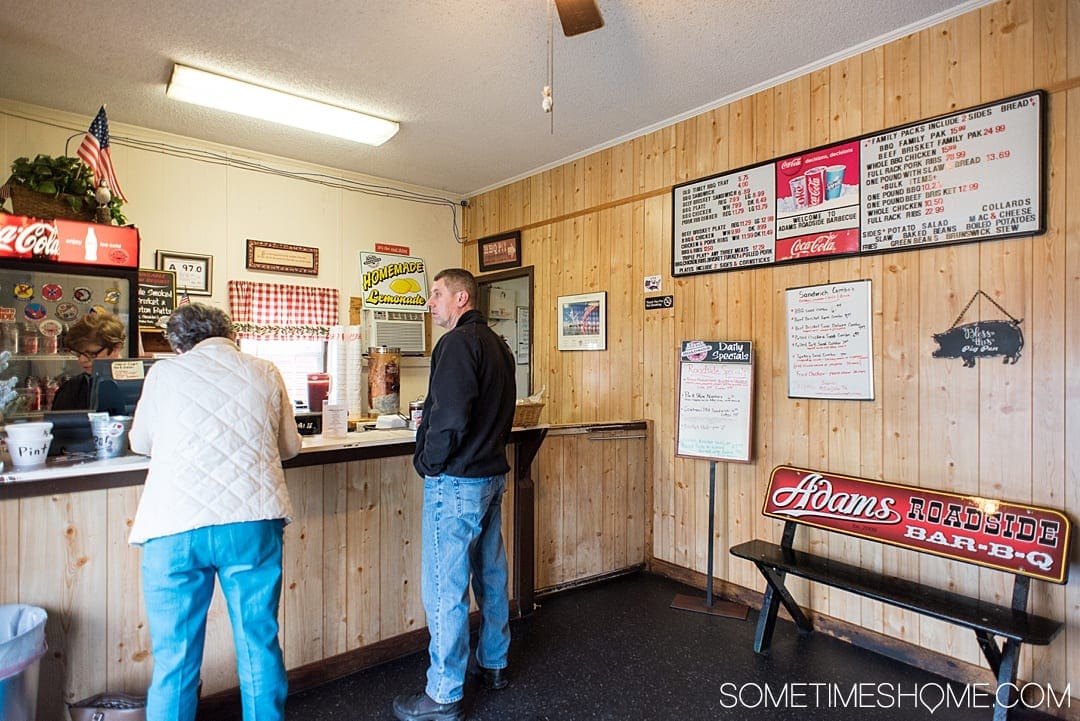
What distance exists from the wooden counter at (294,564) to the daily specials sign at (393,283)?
279cm

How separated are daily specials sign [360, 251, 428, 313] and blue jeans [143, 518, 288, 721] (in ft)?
12.0

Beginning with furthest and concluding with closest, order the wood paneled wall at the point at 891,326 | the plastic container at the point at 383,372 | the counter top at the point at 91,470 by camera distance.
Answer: the plastic container at the point at 383,372
the wood paneled wall at the point at 891,326
the counter top at the point at 91,470

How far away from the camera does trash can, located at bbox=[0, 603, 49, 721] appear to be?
1.75 meters

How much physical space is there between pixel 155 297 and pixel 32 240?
134 cm

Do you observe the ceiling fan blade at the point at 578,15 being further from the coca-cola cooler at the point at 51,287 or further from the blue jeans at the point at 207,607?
the coca-cola cooler at the point at 51,287

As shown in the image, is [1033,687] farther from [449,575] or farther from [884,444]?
[449,575]

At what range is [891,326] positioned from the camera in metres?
2.96

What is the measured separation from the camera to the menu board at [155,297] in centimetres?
425

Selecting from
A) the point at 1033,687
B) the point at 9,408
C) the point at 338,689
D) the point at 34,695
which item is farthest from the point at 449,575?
the point at 1033,687

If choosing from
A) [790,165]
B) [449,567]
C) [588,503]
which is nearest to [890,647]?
[588,503]

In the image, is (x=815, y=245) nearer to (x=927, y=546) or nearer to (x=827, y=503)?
(x=827, y=503)

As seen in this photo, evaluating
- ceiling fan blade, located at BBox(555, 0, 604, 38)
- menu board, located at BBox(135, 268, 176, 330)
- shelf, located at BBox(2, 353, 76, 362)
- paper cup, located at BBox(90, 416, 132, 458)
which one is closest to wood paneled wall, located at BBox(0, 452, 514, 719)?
paper cup, located at BBox(90, 416, 132, 458)

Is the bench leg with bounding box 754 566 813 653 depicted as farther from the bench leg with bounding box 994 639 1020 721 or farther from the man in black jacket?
the man in black jacket

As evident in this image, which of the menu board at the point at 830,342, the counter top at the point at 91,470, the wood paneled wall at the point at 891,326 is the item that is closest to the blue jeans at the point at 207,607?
the counter top at the point at 91,470
